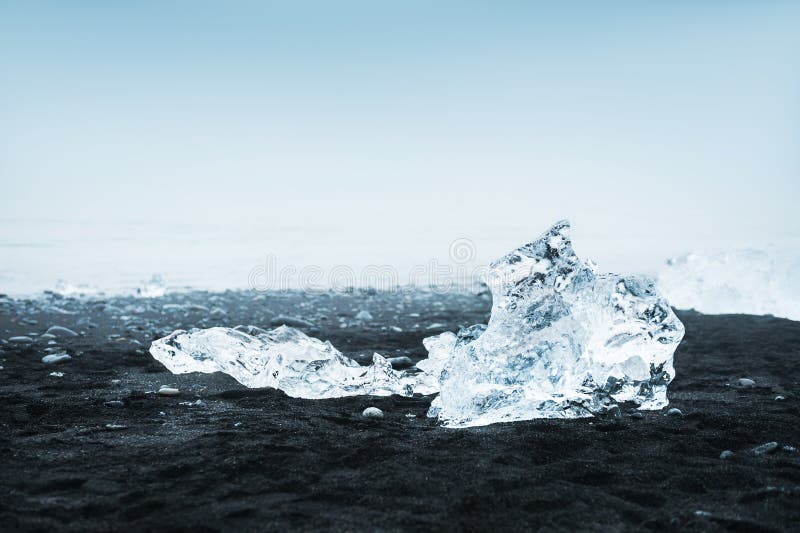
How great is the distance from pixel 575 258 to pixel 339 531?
102 inches

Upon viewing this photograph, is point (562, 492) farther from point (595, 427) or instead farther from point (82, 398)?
point (82, 398)

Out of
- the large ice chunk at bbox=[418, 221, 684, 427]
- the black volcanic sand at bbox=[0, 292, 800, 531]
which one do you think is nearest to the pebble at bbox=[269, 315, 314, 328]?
the black volcanic sand at bbox=[0, 292, 800, 531]

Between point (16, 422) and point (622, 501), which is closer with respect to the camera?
point (622, 501)

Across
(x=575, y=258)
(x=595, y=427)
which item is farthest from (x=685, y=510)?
(x=575, y=258)

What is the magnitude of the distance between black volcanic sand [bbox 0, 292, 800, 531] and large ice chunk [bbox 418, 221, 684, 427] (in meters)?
0.21

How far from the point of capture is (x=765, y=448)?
286cm

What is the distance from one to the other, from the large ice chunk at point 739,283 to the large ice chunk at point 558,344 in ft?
22.2

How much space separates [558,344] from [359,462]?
1630mm

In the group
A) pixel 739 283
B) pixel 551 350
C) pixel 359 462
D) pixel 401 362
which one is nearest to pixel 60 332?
pixel 401 362

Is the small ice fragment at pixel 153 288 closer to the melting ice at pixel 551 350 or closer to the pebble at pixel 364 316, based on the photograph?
the pebble at pixel 364 316

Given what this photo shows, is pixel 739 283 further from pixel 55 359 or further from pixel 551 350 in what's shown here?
pixel 55 359

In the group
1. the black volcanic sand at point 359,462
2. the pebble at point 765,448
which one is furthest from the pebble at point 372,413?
the pebble at point 765,448

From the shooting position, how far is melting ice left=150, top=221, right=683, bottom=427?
348 cm

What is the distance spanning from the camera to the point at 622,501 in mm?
2209
